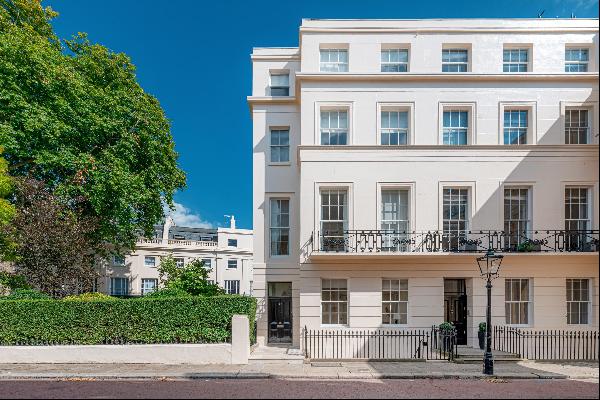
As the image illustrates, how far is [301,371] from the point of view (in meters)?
12.3

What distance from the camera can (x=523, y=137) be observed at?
15.7m

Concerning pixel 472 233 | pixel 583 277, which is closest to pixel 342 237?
pixel 472 233

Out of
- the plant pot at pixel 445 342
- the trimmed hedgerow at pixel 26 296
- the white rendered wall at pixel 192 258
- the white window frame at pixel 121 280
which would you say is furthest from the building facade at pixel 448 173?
the white window frame at pixel 121 280

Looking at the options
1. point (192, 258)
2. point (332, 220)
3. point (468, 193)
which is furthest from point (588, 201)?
point (192, 258)

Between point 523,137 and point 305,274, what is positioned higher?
point 523,137

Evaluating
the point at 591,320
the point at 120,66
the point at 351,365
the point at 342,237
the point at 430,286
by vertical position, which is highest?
the point at 120,66

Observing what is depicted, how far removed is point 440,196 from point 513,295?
15.9ft

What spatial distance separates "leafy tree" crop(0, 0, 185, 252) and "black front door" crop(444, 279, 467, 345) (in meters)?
15.0

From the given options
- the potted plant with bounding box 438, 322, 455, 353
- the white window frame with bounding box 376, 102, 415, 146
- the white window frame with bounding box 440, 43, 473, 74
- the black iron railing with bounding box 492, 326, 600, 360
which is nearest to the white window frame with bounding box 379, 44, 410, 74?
the white window frame with bounding box 440, 43, 473, 74

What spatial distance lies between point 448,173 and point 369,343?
23.9 ft

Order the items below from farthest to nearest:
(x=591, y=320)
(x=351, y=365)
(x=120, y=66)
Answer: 1. (x=120, y=66)
2. (x=591, y=320)
3. (x=351, y=365)

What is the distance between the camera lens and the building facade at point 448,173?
14.9m

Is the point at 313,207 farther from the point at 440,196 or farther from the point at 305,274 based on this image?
the point at 440,196

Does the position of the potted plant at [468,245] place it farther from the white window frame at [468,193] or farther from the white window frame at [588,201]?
the white window frame at [588,201]
